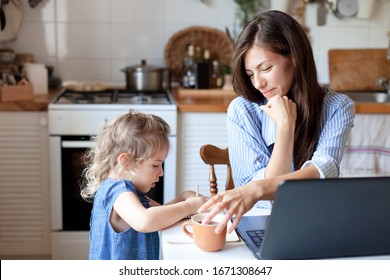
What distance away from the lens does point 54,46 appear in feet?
10.1

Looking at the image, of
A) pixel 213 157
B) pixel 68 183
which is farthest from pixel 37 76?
pixel 213 157

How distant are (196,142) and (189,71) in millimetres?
530

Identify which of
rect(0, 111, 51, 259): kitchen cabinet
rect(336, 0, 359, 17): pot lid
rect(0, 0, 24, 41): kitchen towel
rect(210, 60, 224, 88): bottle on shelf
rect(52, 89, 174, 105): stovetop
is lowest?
rect(0, 111, 51, 259): kitchen cabinet

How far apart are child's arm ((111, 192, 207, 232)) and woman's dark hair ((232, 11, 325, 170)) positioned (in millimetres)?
431

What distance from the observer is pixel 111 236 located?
1355 millimetres

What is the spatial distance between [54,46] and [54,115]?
28.0 inches

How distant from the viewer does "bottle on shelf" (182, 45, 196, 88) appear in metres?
3.00

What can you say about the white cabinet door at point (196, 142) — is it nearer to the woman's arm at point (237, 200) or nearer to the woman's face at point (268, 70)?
the woman's face at point (268, 70)

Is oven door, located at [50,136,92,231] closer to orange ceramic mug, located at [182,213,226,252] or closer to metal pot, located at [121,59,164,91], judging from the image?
metal pot, located at [121,59,164,91]

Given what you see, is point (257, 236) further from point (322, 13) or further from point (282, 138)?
point (322, 13)

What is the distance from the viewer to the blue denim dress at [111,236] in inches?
52.4

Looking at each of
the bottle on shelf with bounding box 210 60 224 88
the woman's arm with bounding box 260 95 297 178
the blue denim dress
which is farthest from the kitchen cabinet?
the woman's arm with bounding box 260 95 297 178

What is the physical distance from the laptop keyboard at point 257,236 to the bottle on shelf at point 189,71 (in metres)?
1.82

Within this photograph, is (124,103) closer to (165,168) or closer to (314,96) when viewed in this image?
(165,168)
